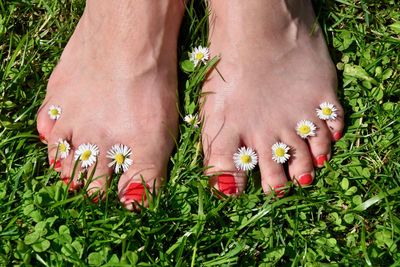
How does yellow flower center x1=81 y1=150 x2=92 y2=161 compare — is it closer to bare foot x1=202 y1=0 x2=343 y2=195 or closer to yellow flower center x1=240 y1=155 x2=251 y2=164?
bare foot x1=202 y1=0 x2=343 y2=195

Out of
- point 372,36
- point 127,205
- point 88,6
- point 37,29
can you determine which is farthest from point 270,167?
point 37,29

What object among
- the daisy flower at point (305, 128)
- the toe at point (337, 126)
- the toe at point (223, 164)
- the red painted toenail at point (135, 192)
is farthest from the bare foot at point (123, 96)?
the toe at point (337, 126)

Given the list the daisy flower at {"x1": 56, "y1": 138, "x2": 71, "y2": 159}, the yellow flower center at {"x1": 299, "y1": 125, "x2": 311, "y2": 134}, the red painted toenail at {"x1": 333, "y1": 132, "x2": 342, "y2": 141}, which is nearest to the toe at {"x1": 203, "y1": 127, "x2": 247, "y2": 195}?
the yellow flower center at {"x1": 299, "y1": 125, "x2": 311, "y2": 134}

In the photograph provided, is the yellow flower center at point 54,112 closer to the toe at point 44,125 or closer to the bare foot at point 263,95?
the toe at point 44,125

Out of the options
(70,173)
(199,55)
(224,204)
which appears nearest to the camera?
(224,204)

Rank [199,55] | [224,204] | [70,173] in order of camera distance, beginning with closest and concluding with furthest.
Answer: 1. [224,204]
2. [70,173]
3. [199,55]

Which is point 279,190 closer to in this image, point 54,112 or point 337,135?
point 337,135

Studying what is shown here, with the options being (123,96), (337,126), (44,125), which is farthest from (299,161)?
(44,125)

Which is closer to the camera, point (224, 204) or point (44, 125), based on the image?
point (224, 204)
